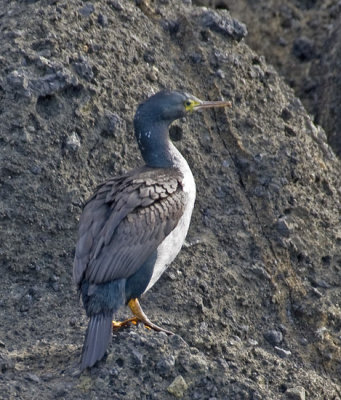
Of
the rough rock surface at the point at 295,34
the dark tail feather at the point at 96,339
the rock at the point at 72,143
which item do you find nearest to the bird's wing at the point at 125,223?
the dark tail feather at the point at 96,339

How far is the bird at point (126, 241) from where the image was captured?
8.66 m

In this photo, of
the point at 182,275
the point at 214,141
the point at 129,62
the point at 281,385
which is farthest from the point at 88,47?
the point at 281,385

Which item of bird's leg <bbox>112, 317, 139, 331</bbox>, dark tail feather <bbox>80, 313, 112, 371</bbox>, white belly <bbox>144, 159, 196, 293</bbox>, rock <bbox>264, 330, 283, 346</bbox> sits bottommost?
bird's leg <bbox>112, 317, 139, 331</bbox>

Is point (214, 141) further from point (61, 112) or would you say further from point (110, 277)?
point (110, 277)

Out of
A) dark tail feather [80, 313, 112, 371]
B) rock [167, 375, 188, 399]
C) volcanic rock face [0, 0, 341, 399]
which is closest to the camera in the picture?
dark tail feather [80, 313, 112, 371]

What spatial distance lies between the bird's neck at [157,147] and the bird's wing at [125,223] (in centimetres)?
38

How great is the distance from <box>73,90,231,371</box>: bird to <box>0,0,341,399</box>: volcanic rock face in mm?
273

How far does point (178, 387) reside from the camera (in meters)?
8.34

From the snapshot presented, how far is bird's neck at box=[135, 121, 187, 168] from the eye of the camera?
9.86 metres

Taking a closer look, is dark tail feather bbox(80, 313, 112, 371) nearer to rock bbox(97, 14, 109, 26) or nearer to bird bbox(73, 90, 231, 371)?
bird bbox(73, 90, 231, 371)

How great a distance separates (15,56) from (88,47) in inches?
29.6

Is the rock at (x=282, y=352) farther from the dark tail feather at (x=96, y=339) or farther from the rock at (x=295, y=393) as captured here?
the dark tail feather at (x=96, y=339)

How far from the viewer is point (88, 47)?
11.0 metres

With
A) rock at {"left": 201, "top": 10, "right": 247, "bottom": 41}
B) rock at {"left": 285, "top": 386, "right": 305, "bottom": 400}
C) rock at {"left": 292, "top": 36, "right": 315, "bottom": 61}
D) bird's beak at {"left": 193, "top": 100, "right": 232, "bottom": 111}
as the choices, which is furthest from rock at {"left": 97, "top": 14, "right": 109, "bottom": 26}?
rock at {"left": 285, "top": 386, "right": 305, "bottom": 400}
